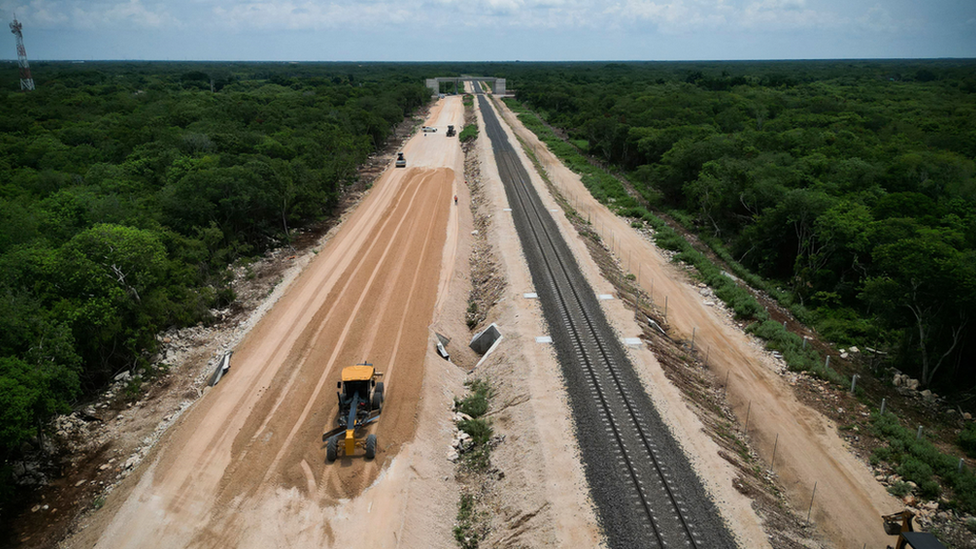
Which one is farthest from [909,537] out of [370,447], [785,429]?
[370,447]

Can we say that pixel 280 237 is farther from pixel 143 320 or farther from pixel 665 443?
pixel 665 443

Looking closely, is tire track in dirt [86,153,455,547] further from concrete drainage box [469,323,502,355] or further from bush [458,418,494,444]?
concrete drainage box [469,323,502,355]

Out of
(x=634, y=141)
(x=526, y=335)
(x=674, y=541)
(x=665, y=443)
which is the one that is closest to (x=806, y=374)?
(x=665, y=443)

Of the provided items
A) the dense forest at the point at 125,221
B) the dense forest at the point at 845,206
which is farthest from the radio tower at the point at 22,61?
the dense forest at the point at 845,206

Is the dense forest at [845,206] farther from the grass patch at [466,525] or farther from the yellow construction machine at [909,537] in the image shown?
the grass patch at [466,525]

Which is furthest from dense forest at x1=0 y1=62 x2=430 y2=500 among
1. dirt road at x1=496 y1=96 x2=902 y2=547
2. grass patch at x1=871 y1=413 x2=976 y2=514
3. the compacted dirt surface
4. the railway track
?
grass patch at x1=871 y1=413 x2=976 y2=514

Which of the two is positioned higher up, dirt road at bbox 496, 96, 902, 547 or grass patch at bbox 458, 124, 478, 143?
grass patch at bbox 458, 124, 478, 143
